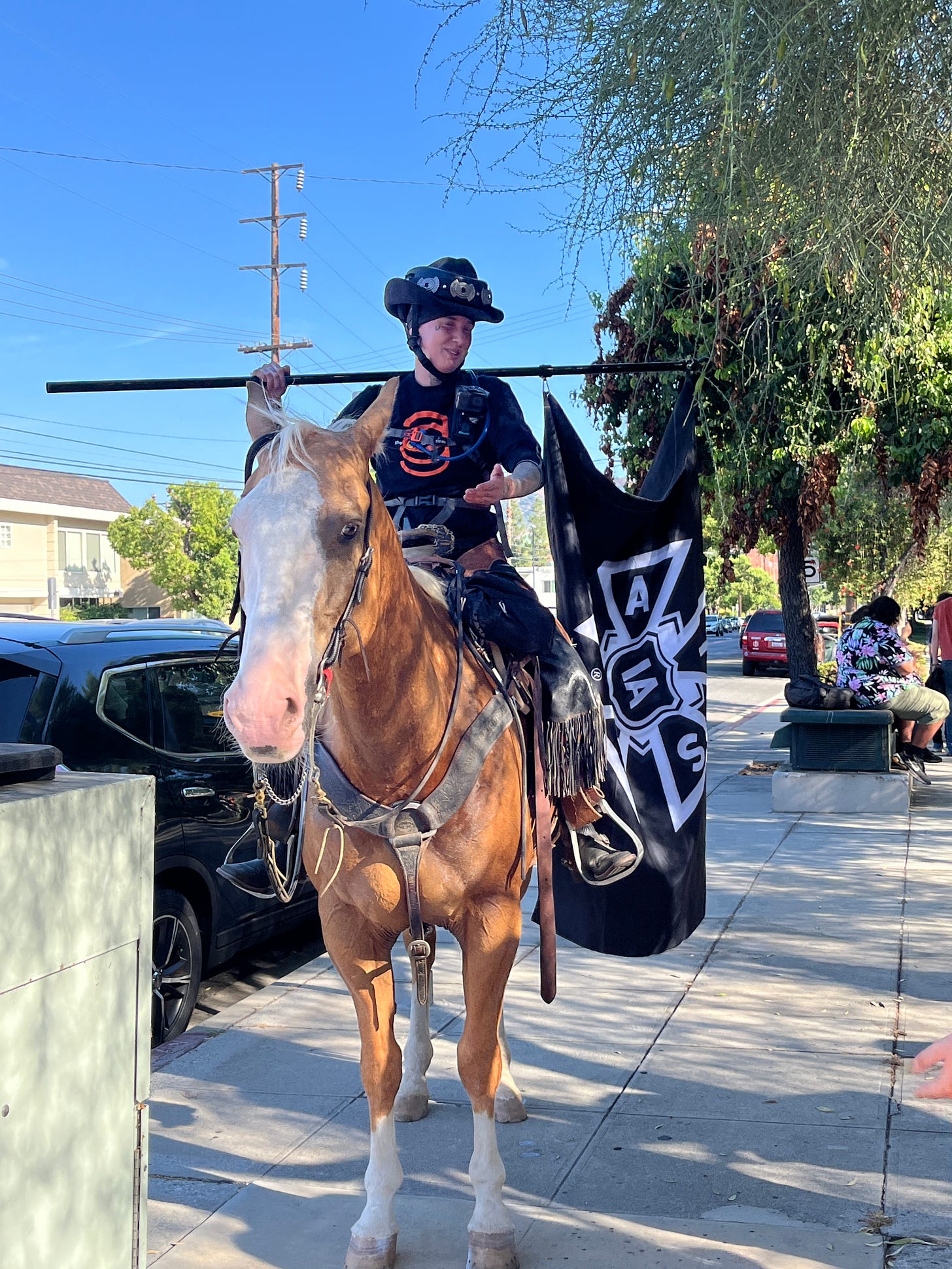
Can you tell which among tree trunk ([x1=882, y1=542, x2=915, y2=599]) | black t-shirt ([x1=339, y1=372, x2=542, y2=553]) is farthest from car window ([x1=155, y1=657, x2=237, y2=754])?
tree trunk ([x1=882, y1=542, x2=915, y2=599])

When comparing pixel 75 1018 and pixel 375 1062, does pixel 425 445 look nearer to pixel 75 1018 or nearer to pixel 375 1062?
pixel 375 1062

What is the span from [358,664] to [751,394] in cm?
807

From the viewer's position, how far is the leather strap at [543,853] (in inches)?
146

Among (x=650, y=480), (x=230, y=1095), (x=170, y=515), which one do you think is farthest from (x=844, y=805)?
(x=170, y=515)

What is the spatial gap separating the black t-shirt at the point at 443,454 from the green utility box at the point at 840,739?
7.63m

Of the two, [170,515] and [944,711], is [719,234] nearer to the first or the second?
[944,711]

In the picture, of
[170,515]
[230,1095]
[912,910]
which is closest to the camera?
[230,1095]

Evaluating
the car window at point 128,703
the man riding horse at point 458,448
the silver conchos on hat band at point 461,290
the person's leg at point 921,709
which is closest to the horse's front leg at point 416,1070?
the man riding horse at point 458,448

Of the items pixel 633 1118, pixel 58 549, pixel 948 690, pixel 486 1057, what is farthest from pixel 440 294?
pixel 58 549

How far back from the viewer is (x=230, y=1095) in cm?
476

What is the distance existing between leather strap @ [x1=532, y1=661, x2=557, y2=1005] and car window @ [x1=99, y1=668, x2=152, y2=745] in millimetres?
2768

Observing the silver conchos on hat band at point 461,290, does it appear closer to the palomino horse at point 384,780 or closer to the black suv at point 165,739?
the palomino horse at point 384,780

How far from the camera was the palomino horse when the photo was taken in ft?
8.82

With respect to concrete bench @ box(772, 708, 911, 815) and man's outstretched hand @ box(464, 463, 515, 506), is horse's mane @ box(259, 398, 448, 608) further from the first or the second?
concrete bench @ box(772, 708, 911, 815)
